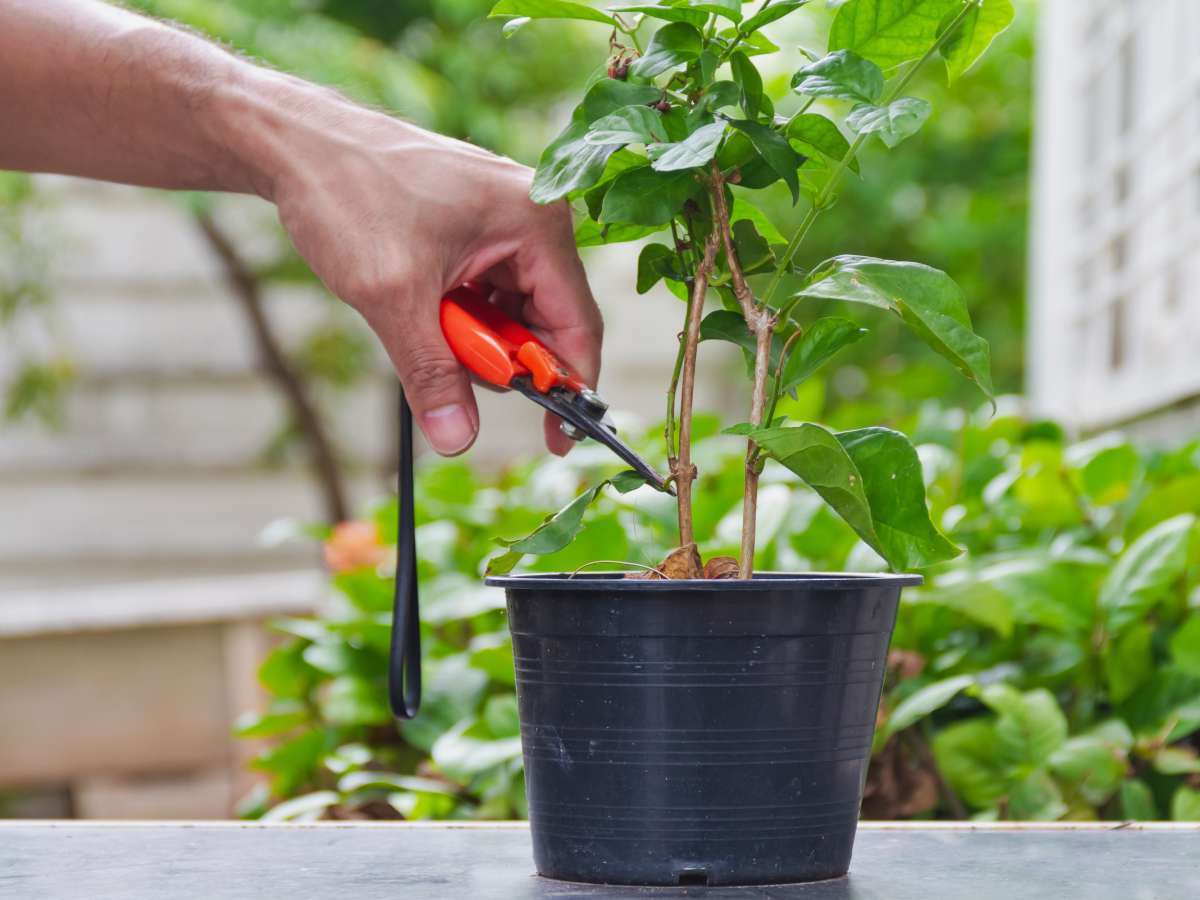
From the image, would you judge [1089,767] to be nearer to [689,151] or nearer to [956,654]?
[956,654]

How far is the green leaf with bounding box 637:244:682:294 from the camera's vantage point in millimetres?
987

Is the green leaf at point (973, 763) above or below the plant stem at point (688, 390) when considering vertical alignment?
below

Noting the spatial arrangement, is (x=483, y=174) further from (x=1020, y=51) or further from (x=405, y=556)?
(x=1020, y=51)

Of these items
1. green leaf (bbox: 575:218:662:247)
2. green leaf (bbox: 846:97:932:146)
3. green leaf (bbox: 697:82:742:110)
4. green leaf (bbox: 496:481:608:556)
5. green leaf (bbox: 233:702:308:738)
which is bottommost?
green leaf (bbox: 233:702:308:738)

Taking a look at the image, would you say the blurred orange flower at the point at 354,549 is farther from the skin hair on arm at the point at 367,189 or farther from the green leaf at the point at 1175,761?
the green leaf at the point at 1175,761

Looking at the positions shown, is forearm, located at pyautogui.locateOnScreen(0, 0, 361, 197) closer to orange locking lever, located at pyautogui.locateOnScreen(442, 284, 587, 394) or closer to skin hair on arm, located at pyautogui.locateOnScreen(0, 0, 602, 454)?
skin hair on arm, located at pyautogui.locateOnScreen(0, 0, 602, 454)

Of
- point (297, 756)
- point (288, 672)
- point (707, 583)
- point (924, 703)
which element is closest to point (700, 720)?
point (707, 583)

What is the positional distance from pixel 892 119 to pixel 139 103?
61cm

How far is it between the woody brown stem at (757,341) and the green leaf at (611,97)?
0.21 feet

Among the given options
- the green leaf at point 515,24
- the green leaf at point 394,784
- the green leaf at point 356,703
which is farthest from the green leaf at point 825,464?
the green leaf at point 356,703

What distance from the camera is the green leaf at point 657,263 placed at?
0.99 metres

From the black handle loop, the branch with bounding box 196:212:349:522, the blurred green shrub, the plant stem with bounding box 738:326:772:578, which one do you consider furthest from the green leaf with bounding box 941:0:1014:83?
the branch with bounding box 196:212:349:522

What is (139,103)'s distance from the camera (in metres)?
1.13

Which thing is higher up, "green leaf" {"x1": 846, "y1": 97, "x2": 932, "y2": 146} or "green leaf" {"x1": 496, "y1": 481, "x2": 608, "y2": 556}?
"green leaf" {"x1": 846, "y1": 97, "x2": 932, "y2": 146}
